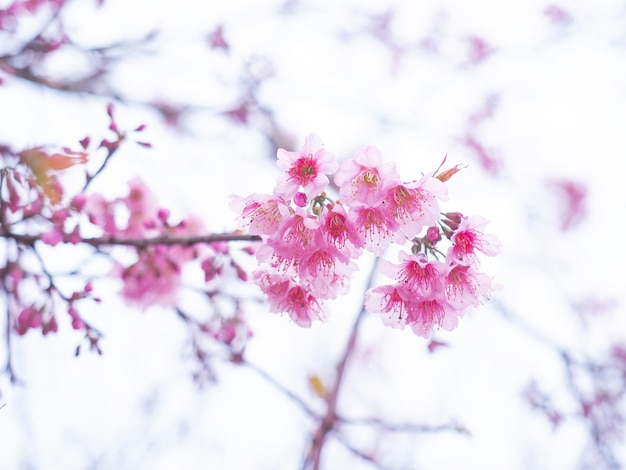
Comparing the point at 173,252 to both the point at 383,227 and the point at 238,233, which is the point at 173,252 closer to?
the point at 238,233

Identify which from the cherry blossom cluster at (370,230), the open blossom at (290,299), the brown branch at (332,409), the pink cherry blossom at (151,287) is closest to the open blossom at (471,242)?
the cherry blossom cluster at (370,230)

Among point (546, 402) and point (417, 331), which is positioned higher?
point (417, 331)

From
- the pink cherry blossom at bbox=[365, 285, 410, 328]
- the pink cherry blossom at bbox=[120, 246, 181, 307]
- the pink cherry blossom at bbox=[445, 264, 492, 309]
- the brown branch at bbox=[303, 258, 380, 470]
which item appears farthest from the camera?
the pink cherry blossom at bbox=[120, 246, 181, 307]

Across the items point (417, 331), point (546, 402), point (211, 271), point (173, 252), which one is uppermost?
point (417, 331)

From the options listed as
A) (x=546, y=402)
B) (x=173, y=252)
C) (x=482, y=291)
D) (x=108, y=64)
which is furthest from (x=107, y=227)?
(x=546, y=402)

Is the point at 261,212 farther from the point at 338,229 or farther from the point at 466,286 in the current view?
the point at 466,286

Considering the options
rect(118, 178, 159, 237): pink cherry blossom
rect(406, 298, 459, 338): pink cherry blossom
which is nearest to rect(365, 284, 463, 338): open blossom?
rect(406, 298, 459, 338): pink cherry blossom

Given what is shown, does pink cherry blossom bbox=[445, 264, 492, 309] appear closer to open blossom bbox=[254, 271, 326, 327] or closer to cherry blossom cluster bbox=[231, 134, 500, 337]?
cherry blossom cluster bbox=[231, 134, 500, 337]
